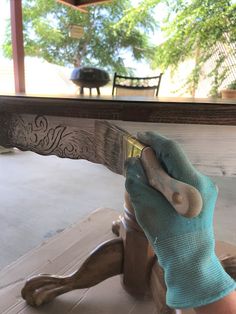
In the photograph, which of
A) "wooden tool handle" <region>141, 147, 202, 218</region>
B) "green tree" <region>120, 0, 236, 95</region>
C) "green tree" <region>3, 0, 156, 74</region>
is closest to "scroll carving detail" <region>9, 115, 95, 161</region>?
"wooden tool handle" <region>141, 147, 202, 218</region>

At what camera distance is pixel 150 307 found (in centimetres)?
69

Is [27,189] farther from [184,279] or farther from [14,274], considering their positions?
[184,279]

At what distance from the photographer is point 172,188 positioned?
0.36m

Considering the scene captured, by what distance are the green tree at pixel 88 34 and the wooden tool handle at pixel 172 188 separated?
617cm

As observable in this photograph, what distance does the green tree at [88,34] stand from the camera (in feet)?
20.0

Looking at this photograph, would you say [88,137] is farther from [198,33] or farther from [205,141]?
[198,33]

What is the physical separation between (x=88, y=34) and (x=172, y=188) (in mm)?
6558

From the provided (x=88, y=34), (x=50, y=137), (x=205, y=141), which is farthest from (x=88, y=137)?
(x=88, y=34)

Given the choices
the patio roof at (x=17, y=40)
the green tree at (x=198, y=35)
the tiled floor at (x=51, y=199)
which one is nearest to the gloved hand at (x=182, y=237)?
the tiled floor at (x=51, y=199)

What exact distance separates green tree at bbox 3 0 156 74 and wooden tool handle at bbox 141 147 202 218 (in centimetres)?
617

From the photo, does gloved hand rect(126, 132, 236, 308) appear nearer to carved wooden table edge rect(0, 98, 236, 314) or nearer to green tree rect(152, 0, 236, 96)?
carved wooden table edge rect(0, 98, 236, 314)

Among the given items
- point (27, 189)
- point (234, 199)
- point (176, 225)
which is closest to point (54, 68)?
point (27, 189)

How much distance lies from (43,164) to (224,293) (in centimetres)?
231

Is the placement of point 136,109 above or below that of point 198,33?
below
